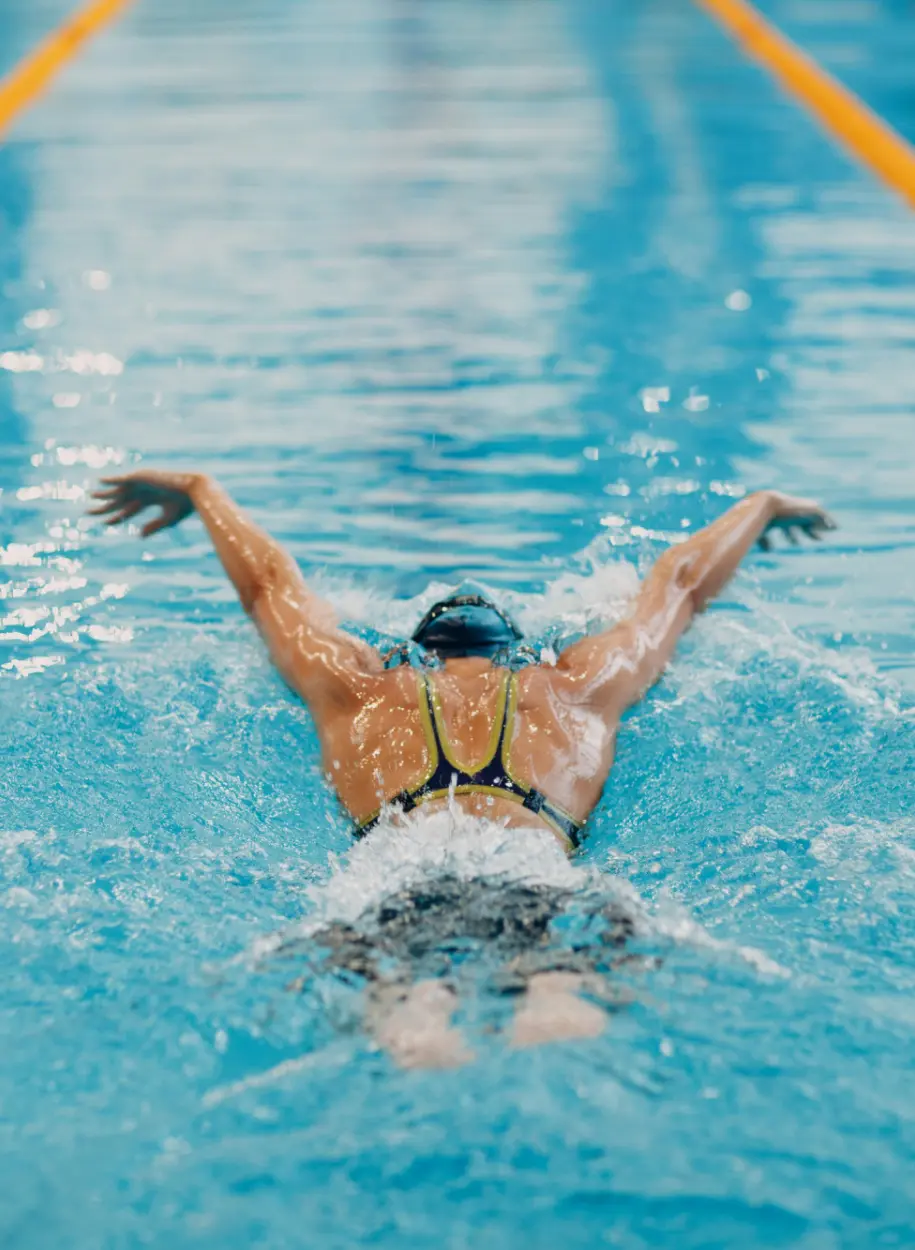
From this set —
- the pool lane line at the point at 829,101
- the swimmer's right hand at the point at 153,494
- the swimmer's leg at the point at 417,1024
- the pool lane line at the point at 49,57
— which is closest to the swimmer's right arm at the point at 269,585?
the swimmer's right hand at the point at 153,494

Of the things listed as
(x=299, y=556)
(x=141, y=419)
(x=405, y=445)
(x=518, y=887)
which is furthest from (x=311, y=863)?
(x=141, y=419)

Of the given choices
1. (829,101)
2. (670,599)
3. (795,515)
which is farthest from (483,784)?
(829,101)

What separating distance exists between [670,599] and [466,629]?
74 centimetres

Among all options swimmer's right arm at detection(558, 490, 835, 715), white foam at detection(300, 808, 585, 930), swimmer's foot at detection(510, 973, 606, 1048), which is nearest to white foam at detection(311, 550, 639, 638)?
swimmer's right arm at detection(558, 490, 835, 715)

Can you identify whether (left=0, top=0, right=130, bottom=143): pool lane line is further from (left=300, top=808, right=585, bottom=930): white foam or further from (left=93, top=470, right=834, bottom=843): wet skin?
(left=300, top=808, right=585, bottom=930): white foam

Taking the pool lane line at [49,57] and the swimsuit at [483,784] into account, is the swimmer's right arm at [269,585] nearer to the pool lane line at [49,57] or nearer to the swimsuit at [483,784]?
the swimsuit at [483,784]

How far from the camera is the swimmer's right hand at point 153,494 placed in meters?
5.01

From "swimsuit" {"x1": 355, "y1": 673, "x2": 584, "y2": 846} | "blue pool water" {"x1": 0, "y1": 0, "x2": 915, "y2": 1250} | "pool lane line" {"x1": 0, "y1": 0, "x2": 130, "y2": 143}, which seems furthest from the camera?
"pool lane line" {"x1": 0, "y1": 0, "x2": 130, "y2": 143}

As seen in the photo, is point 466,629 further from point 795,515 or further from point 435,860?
point 795,515

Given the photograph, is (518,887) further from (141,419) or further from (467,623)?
(141,419)

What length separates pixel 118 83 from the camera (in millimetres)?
13234

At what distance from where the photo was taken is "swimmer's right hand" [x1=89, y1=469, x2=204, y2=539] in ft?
16.4

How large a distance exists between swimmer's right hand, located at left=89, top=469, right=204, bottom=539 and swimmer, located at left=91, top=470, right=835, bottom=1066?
0.05ft

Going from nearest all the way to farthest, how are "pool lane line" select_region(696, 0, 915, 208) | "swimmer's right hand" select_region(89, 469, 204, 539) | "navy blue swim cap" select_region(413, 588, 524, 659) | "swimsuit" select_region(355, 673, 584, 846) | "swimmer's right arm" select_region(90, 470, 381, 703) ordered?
"swimsuit" select_region(355, 673, 584, 846)
"navy blue swim cap" select_region(413, 588, 524, 659)
"swimmer's right arm" select_region(90, 470, 381, 703)
"swimmer's right hand" select_region(89, 469, 204, 539)
"pool lane line" select_region(696, 0, 915, 208)
